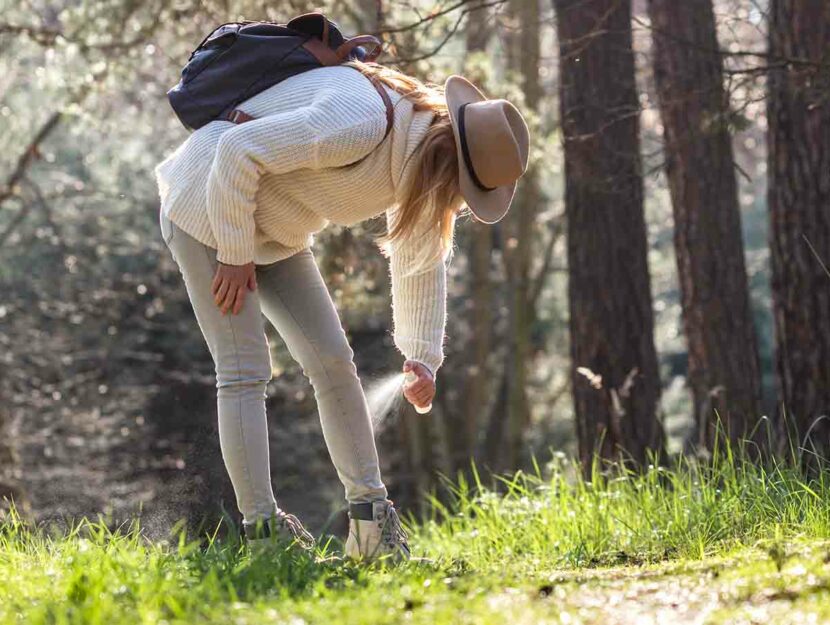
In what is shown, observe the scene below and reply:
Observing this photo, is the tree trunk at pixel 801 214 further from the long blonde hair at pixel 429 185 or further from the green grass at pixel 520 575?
the long blonde hair at pixel 429 185

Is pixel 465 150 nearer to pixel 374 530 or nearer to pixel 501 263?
pixel 374 530

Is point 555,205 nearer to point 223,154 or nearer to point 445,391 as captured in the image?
point 445,391

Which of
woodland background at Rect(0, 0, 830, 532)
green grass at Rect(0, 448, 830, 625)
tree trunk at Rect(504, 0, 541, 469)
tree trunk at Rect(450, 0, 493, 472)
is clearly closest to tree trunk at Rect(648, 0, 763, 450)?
woodland background at Rect(0, 0, 830, 532)

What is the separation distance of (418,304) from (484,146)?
2.03 ft

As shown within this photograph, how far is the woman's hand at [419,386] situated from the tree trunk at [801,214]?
2171 mm

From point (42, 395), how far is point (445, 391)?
518cm

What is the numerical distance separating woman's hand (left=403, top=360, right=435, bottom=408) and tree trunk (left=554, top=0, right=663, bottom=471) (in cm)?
341

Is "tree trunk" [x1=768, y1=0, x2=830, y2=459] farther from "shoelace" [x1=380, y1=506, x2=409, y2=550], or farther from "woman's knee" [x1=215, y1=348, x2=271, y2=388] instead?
"woman's knee" [x1=215, y1=348, x2=271, y2=388]

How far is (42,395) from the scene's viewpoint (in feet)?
52.3

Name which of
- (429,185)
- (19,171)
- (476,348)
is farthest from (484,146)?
(476,348)

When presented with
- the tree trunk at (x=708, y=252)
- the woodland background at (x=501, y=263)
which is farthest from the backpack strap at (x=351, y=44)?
the tree trunk at (x=708, y=252)

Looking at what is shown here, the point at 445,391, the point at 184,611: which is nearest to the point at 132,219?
the point at 445,391

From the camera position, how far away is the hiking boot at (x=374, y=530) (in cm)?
403

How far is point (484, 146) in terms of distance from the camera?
3.81 meters
